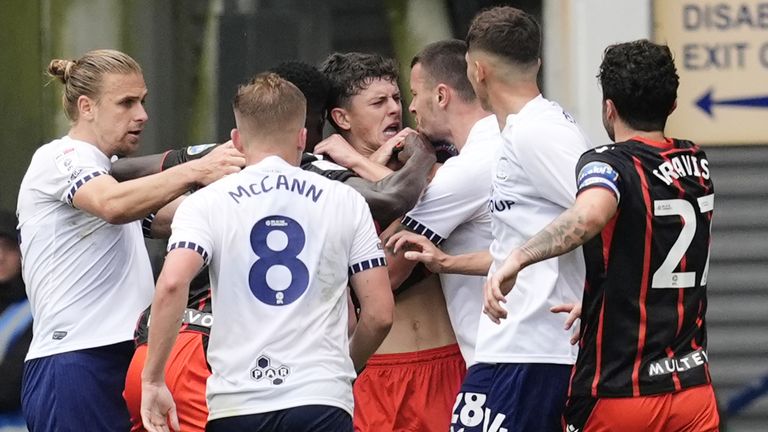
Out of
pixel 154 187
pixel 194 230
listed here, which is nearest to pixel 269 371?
pixel 194 230

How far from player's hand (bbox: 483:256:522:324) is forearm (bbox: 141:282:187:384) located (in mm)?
937

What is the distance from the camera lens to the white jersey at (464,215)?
224 inches

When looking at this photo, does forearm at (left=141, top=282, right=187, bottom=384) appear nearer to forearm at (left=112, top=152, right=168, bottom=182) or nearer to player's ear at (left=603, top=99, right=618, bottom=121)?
forearm at (left=112, top=152, right=168, bottom=182)

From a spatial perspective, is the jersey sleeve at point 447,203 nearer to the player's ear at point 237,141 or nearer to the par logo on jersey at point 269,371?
the player's ear at point 237,141

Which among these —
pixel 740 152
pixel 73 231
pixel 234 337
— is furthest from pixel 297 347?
pixel 740 152

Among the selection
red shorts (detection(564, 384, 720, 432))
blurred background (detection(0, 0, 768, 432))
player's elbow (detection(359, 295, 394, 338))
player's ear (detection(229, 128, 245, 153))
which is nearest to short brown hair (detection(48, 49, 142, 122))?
player's ear (detection(229, 128, 245, 153))

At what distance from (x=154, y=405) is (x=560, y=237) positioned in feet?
4.50

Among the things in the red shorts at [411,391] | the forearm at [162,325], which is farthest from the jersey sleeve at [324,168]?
the forearm at [162,325]

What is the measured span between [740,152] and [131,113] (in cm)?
348

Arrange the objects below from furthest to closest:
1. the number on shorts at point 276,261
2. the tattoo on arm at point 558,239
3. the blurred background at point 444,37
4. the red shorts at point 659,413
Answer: the blurred background at point 444,37 < the red shorts at point 659,413 < the number on shorts at point 276,261 < the tattoo on arm at point 558,239

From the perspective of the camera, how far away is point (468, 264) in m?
5.60

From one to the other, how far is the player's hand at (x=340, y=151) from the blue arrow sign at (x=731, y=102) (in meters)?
2.60

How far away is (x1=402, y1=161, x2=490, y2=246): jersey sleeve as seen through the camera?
569cm

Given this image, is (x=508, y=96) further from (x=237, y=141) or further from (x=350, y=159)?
(x=237, y=141)
